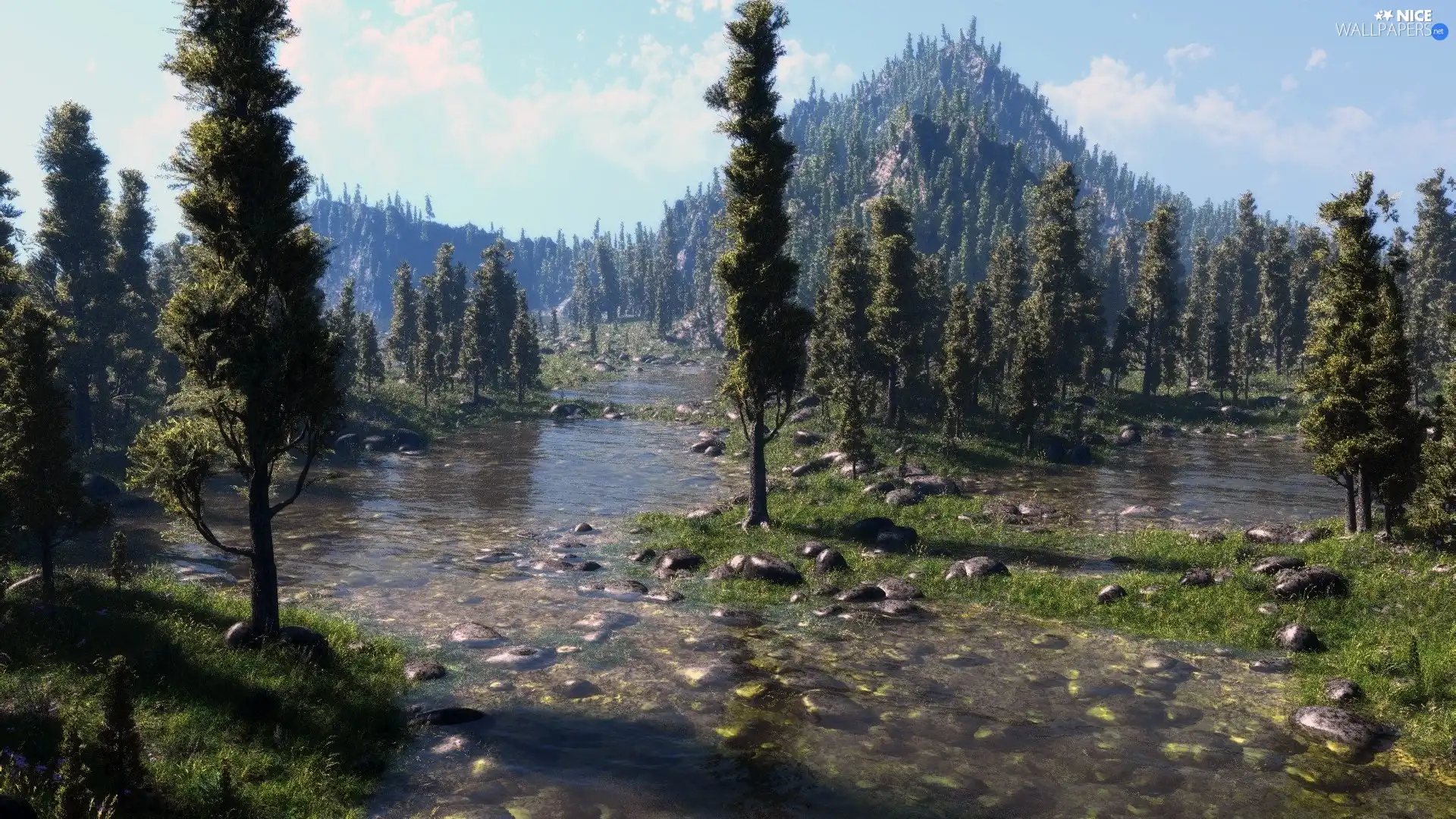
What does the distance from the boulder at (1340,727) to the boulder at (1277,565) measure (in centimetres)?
941

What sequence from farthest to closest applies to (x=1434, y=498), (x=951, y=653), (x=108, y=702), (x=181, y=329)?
(x=1434, y=498) < (x=951, y=653) < (x=181, y=329) < (x=108, y=702)

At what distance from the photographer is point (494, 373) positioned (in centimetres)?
10069

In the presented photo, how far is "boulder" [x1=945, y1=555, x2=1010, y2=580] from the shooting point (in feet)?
85.3

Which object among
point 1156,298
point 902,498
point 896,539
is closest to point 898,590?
point 896,539

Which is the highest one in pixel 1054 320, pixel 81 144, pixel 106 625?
pixel 81 144

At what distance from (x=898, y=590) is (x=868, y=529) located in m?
6.78

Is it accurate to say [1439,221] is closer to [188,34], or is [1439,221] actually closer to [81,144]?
[188,34]

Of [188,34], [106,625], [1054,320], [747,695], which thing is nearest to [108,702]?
[106,625]

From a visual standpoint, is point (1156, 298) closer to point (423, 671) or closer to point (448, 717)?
A: point (423, 671)

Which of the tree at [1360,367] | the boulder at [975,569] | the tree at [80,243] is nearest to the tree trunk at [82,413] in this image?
the tree at [80,243]

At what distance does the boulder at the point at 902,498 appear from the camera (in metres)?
37.6

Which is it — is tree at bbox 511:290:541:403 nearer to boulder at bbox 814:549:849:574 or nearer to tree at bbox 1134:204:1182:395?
tree at bbox 1134:204:1182:395

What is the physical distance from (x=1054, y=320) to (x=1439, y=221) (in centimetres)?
5354

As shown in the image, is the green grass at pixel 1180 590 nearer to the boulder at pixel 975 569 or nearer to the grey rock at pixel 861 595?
the boulder at pixel 975 569
